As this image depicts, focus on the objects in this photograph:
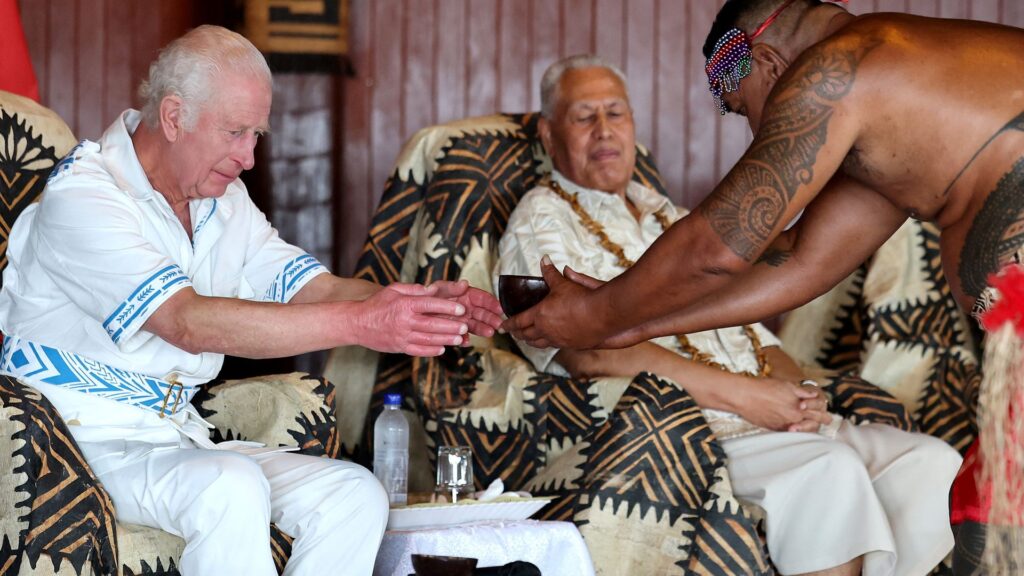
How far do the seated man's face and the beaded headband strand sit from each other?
51.4 inches

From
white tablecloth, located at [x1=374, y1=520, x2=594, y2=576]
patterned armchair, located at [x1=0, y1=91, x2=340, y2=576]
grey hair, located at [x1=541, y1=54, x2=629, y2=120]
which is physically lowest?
white tablecloth, located at [x1=374, y1=520, x2=594, y2=576]

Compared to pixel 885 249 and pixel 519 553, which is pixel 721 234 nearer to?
pixel 519 553

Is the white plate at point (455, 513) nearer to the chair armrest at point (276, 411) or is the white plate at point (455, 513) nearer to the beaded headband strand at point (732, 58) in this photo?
the chair armrest at point (276, 411)

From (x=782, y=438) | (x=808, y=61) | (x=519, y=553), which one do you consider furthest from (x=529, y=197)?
(x=808, y=61)

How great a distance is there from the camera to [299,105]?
4793 millimetres

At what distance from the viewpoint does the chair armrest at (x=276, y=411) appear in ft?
9.41

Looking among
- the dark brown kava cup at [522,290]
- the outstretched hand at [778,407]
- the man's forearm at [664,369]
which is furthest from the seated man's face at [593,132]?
the dark brown kava cup at [522,290]

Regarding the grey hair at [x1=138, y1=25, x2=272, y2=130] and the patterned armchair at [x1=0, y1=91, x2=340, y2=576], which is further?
the grey hair at [x1=138, y1=25, x2=272, y2=130]

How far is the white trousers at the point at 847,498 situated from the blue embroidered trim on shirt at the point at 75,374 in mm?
1506

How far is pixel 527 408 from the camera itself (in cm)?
336

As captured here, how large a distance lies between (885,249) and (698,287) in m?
2.00

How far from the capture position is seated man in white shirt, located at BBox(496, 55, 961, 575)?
3.08 metres

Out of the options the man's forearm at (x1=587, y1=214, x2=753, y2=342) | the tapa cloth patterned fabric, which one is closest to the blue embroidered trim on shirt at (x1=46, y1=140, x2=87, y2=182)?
the man's forearm at (x1=587, y1=214, x2=753, y2=342)

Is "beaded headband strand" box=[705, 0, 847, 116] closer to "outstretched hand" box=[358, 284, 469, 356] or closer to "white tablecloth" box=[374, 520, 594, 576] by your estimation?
"outstretched hand" box=[358, 284, 469, 356]
